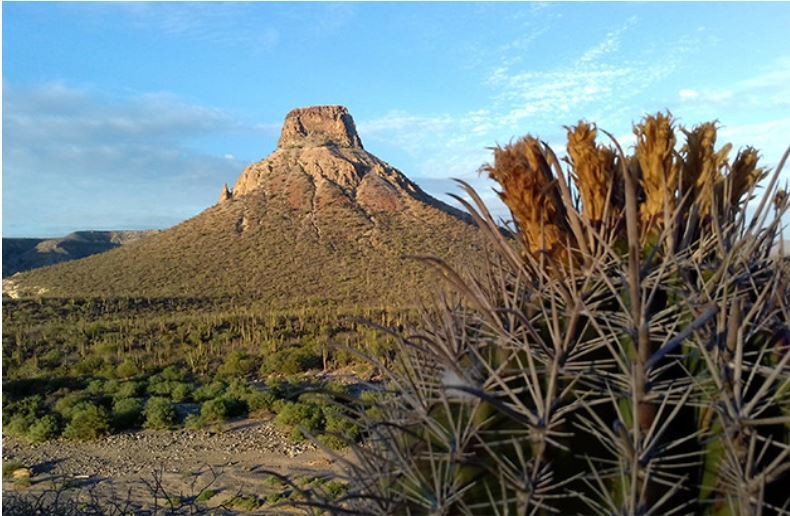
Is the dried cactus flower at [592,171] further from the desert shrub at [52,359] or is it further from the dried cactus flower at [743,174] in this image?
the desert shrub at [52,359]

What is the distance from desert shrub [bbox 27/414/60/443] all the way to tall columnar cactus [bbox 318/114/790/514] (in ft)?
43.8

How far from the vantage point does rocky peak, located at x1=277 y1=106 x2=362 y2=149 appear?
8462 cm

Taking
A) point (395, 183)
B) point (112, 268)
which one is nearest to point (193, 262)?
point (112, 268)

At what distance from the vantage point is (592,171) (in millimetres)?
2152

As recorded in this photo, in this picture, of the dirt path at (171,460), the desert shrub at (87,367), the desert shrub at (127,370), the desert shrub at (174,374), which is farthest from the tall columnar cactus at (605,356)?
the desert shrub at (87,367)

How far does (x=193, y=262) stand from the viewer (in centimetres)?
5494

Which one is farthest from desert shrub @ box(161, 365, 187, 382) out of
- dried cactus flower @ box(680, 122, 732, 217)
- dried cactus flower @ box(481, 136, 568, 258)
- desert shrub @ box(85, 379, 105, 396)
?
dried cactus flower @ box(680, 122, 732, 217)

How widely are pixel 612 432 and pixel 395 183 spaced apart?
70996 mm

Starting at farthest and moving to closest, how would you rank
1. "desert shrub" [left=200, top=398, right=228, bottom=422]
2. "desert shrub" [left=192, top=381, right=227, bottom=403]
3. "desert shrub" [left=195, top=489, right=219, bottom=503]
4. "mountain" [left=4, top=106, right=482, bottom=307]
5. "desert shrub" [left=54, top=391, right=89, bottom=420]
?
"mountain" [left=4, top=106, right=482, bottom=307], "desert shrub" [left=192, top=381, right=227, bottom=403], "desert shrub" [left=54, top=391, right=89, bottom=420], "desert shrub" [left=200, top=398, right=228, bottom=422], "desert shrub" [left=195, top=489, right=219, bottom=503]

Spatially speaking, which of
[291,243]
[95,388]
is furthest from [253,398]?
[291,243]

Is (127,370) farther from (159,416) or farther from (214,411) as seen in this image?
(214,411)

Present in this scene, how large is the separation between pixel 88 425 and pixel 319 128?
76.2 meters

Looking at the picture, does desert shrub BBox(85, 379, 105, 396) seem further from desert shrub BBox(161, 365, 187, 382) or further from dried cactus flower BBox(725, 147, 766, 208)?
dried cactus flower BBox(725, 147, 766, 208)

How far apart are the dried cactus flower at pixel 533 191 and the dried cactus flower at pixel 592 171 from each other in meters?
0.09
